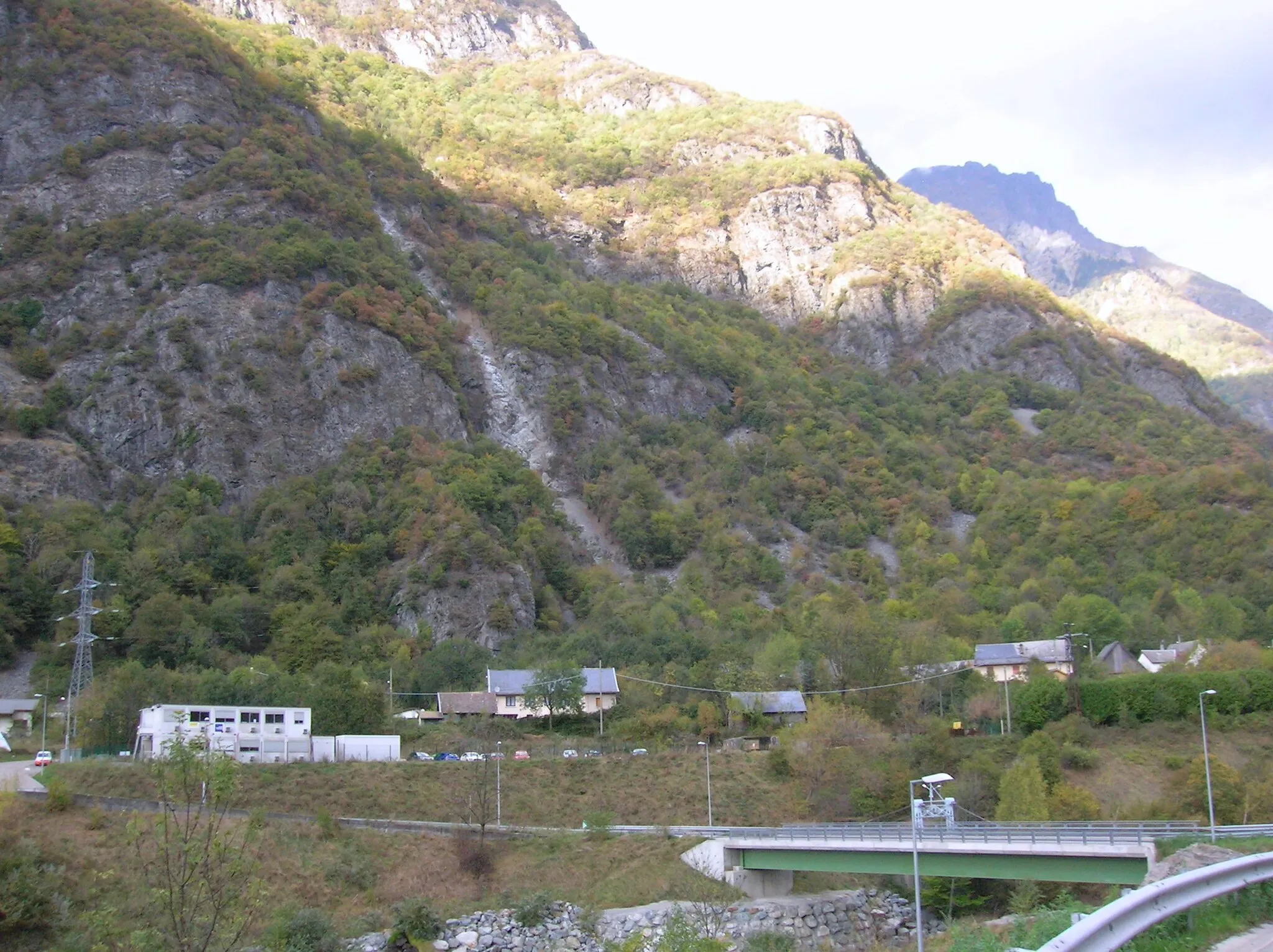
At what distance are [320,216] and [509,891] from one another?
95.7 meters

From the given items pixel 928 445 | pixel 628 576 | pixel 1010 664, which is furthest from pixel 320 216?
pixel 1010 664

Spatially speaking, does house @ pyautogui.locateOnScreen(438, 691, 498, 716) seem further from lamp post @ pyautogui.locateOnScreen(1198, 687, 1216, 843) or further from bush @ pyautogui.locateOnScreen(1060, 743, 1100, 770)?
lamp post @ pyautogui.locateOnScreen(1198, 687, 1216, 843)

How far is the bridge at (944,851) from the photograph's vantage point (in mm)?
33156

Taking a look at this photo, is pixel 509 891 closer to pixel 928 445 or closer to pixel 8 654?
pixel 8 654

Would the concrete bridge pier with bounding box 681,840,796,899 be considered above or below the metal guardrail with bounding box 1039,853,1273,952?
below

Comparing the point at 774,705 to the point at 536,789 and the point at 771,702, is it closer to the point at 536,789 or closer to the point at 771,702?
the point at 771,702

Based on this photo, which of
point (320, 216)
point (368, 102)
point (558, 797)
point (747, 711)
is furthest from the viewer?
point (368, 102)

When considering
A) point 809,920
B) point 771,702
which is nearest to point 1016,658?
point 771,702

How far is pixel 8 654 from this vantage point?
7325 cm

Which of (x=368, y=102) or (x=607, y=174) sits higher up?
(x=368, y=102)

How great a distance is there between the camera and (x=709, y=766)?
58.8 metres

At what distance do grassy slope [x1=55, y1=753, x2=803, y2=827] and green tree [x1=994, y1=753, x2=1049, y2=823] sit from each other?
10400mm

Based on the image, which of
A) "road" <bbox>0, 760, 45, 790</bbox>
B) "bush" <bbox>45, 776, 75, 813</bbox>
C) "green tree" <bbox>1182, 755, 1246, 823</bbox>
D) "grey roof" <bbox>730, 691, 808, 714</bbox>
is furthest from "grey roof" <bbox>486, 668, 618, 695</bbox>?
"green tree" <bbox>1182, 755, 1246, 823</bbox>

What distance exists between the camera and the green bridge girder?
109 feet
